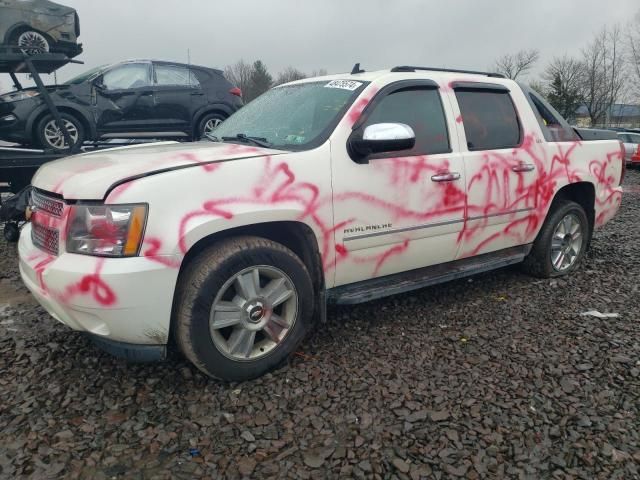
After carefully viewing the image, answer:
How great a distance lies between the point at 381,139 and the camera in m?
2.84

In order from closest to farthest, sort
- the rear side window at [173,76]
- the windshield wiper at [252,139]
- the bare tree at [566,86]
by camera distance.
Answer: the windshield wiper at [252,139], the rear side window at [173,76], the bare tree at [566,86]

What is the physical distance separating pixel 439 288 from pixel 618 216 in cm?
555

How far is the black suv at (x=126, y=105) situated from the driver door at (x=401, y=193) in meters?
4.50

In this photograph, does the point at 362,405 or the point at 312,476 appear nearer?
the point at 312,476

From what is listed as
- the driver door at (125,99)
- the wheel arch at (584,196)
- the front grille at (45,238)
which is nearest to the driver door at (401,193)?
the front grille at (45,238)

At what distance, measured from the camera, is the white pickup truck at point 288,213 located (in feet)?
7.68

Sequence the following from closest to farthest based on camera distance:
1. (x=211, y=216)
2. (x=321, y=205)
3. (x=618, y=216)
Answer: (x=211, y=216), (x=321, y=205), (x=618, y=216)

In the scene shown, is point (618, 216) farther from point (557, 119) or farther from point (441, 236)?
point (441, 236)

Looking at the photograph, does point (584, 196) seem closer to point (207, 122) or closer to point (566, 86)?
point (207, 122)

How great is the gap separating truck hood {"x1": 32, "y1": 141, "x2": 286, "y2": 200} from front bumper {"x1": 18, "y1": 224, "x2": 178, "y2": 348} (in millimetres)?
345

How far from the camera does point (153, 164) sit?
2.51 meters

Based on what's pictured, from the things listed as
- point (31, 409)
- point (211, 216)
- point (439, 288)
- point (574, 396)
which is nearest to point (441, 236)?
point (439, 288)

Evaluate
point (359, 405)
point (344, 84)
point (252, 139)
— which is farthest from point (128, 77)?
point (359, 405)

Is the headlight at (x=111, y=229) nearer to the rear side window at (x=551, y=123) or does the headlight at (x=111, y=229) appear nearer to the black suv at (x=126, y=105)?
the rear side window at (x=551, y=123)
